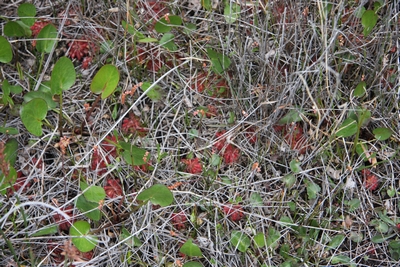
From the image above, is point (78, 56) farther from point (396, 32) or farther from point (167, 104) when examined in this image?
point (396, 32)

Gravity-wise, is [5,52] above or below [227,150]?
above

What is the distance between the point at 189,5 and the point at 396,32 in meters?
0.88

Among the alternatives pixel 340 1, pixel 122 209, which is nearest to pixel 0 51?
pixel 122 209

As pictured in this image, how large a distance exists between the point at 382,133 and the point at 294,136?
331mm

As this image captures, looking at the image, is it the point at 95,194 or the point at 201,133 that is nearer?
the point at 95,194

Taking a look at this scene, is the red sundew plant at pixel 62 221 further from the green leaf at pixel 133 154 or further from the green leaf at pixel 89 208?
the green leaf at pixel 133 154

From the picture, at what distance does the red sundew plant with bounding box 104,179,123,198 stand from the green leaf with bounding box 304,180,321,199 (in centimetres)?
69

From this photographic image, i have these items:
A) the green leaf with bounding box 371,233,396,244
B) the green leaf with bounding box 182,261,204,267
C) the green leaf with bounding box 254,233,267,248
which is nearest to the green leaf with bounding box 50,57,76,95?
the green leaf with bounding box 182,261,204,267

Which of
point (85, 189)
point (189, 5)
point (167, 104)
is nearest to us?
point (85, 189)

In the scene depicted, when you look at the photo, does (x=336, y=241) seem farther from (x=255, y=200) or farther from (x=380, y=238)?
(x=255, y=200)

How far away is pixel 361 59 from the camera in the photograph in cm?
192

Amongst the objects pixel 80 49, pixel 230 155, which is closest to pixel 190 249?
pixel 230 155

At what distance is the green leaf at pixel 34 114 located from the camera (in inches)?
64.2

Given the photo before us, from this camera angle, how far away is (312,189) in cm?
173
